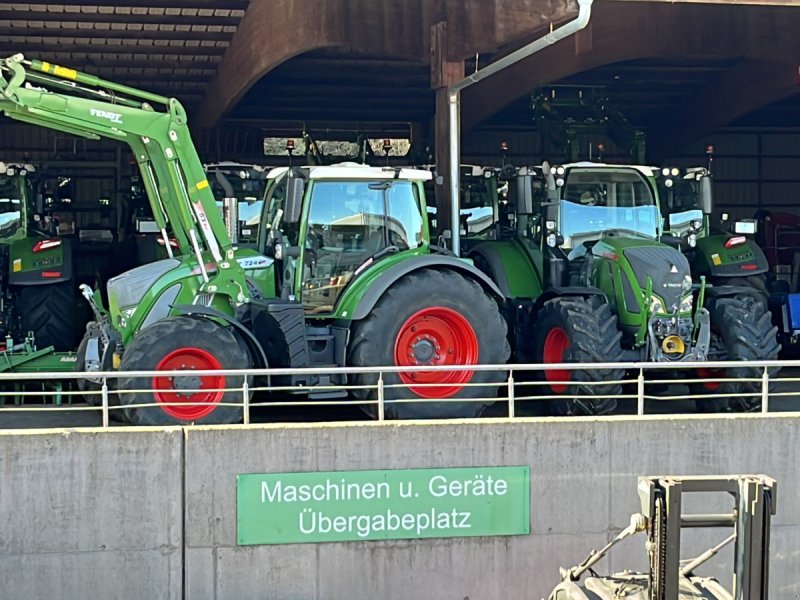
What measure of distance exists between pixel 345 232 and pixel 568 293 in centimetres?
245

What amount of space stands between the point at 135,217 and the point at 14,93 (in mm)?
7774

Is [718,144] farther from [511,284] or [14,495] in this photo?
[14,495]

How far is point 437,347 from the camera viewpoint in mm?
9602

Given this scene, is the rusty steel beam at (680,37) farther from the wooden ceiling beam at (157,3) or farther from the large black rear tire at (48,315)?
the large black rear tire at (48,315)

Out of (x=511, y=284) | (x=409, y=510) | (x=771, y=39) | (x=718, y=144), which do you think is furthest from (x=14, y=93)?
(x=718, y=144)

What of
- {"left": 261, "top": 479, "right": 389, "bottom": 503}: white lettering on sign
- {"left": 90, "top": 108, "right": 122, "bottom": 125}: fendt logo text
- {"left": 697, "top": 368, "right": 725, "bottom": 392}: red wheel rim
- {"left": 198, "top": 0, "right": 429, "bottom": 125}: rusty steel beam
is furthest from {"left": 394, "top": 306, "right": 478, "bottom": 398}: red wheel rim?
{"left": 198, "top": 0, "right": 429, "bottom": 125}: rusty steel beam

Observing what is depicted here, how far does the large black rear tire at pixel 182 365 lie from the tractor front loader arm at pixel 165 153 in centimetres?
96

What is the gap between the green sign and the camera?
820 cm

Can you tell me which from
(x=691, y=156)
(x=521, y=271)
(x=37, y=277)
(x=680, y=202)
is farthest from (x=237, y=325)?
(x=691, y=156)

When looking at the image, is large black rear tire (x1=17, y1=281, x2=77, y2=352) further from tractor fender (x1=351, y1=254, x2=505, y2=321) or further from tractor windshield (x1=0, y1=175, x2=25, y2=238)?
tractor fender (x1=351, y1=254, x2=505, y2=321)

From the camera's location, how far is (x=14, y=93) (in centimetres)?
902

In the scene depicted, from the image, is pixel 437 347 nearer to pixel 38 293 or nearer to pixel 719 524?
pixel 719 524

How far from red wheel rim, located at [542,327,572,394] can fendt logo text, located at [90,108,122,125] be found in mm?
4527

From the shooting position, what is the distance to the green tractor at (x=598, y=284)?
33.0 ft
